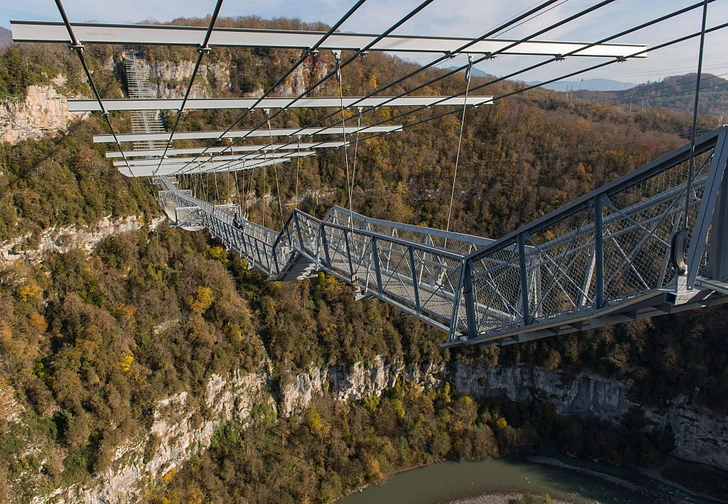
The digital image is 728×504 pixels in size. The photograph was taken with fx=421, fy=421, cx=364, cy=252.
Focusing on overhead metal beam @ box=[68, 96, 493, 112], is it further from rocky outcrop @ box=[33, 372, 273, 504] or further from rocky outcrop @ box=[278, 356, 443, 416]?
rocky outcrop @ box=[278, 356, 443, 416]

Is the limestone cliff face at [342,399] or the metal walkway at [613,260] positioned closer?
the metal walkway at [613,260]

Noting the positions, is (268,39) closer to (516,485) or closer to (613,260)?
(613,260)

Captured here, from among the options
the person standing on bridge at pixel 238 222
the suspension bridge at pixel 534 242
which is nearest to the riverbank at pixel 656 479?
the suspension bridge at pixel 534 242

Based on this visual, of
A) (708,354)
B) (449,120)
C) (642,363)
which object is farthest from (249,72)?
(708,354)

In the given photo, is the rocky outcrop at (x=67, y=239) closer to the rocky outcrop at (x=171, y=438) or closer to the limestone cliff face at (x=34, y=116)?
the limestone cliff face at (x=34, y=116)

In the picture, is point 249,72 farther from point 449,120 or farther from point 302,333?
point 302,333
